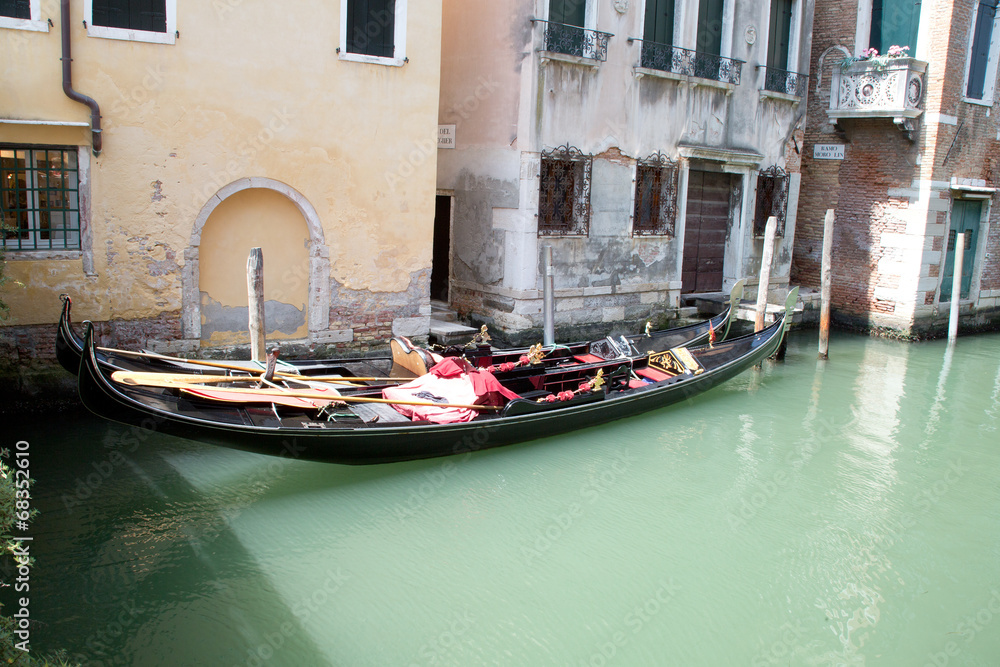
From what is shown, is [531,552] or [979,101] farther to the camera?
[979,101]

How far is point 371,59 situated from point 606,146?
9.91 ft

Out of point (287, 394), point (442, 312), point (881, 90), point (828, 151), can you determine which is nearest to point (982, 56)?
point (881, 90)

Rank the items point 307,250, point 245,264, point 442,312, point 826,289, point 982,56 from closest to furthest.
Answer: point 245,264 < point 307,250 < point 442,312 < point 826,289 < point 982,56

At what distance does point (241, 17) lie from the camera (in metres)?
6.57

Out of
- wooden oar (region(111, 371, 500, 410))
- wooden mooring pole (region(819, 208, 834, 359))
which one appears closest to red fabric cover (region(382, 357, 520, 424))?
wooden oar (region(111, 371, 500, 410))

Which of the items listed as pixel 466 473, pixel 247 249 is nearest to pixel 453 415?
pixel 466 473

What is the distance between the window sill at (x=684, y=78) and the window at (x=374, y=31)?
3034 mm

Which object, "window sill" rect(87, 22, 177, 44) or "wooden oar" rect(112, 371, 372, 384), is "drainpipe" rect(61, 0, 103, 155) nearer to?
"window sill" rect(87, 22, 177, 44)

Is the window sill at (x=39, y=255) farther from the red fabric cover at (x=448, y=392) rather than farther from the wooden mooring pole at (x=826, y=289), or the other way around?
the wooden mooring pole at (x=826, y=289)

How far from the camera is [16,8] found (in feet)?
18.9

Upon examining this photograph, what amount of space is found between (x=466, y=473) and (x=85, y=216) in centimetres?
354

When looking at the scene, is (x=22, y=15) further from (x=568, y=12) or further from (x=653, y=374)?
(x=653, y=374)

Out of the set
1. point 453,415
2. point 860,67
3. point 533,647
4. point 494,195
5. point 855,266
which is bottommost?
point 533,647

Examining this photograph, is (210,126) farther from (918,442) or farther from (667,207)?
(918,442)
